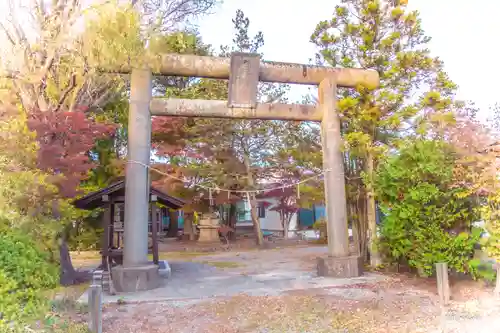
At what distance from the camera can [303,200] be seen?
799 inches

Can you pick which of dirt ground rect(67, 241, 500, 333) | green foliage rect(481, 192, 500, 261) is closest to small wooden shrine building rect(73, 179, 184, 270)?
dirt ground rect(67, 241, 500, 333)

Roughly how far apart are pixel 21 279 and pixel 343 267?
727 cm

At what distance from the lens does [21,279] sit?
3531mm

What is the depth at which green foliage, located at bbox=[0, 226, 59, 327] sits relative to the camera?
331 cm

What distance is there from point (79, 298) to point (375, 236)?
23.6 ft

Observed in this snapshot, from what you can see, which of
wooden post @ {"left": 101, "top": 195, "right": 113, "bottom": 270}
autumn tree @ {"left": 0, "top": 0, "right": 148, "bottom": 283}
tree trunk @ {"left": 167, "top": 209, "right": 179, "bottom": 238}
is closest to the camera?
autumn tree @ {"left": 0, "top": 0, "right": 148, "bottom": 283}

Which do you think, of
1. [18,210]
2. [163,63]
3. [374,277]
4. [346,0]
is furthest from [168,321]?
[346,0]

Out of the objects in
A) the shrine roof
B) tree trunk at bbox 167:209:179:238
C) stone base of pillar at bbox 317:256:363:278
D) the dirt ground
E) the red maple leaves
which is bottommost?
the dirt ground

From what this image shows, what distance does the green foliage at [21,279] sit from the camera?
3309 millimetres

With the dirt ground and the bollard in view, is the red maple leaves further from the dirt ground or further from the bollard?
the bollard

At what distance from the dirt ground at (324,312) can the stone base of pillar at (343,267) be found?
920 mm

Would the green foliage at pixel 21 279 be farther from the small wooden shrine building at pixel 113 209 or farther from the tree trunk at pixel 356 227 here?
the tree trunk at pixel 356 227

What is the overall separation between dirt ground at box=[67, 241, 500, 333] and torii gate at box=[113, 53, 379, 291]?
4.14 ft

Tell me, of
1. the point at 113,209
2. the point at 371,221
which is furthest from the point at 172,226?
the point at 371,221
